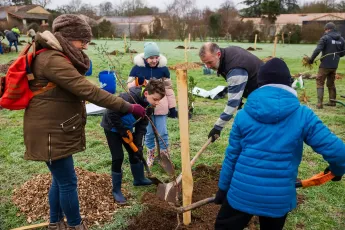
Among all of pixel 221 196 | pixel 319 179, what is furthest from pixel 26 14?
pixel 319 179

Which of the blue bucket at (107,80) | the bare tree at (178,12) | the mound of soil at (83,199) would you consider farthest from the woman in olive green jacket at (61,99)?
the bare tree at (178,12)

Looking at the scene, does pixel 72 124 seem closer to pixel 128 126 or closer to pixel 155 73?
pixel 128 126

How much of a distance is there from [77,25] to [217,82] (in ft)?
30.4

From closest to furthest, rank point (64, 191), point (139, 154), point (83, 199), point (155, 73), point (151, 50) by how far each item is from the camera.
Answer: point (64, 191)
point (83, 199)
point (139, 154)
point (151, 50)
point (155, 73)

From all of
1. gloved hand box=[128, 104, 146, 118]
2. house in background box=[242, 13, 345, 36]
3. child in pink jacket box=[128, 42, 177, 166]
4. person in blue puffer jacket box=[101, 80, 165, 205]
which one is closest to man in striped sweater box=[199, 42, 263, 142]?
person in blue puffer jacket box=[101, 80, 165, 205]

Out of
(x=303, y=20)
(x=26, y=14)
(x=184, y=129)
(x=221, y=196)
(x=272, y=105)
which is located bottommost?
(x=221, y=196)

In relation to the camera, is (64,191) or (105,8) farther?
(105,8)

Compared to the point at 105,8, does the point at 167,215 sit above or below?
below

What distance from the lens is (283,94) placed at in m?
1.80

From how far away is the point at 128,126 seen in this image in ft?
10.3

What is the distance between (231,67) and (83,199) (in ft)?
6.44

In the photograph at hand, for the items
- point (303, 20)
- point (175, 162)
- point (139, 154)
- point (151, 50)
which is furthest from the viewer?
point (303, 20)

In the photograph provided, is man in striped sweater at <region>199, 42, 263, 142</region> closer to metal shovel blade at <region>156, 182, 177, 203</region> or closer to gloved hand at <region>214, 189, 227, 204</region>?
metal shovel blade at <region>156, 182, 177, 203</region>

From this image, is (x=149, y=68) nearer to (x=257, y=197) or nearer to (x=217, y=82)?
(x=257, y=197)
